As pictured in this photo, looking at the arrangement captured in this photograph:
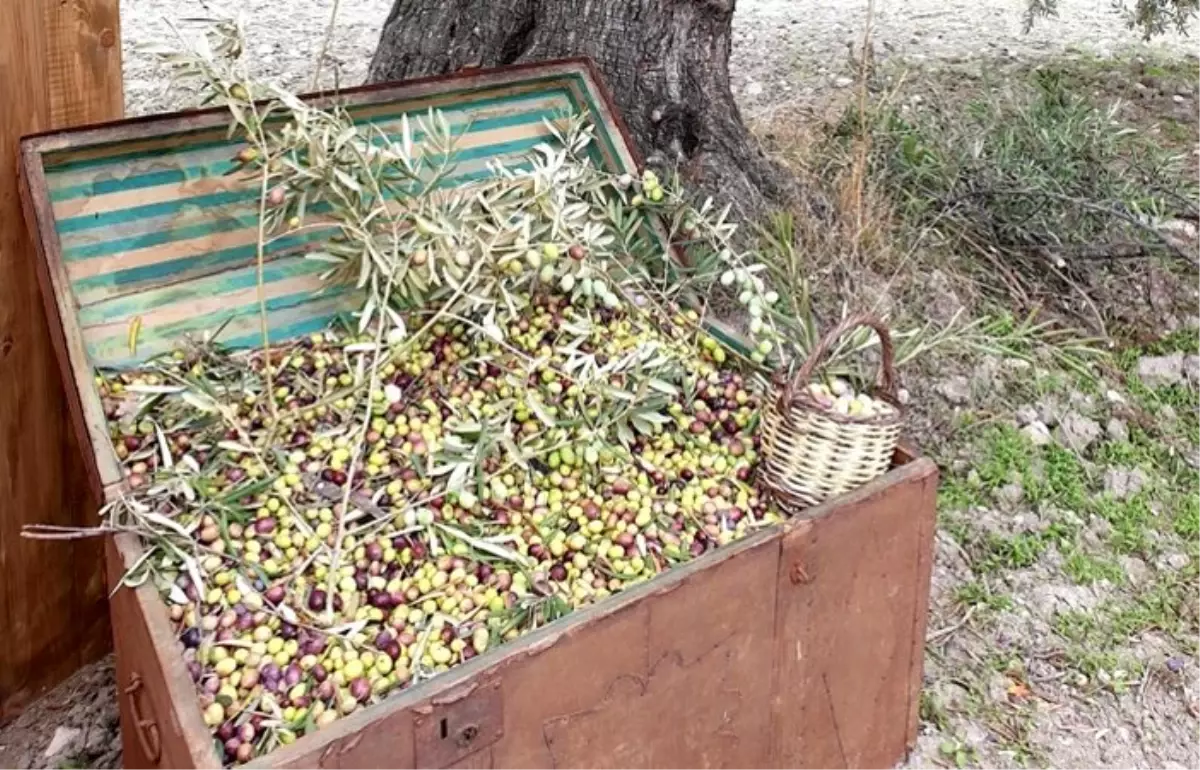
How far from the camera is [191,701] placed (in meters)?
1.41

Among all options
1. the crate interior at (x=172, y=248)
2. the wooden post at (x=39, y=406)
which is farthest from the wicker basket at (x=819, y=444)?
the wooden post at (x=39, y=406)

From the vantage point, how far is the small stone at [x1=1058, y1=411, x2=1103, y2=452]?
3289 mm

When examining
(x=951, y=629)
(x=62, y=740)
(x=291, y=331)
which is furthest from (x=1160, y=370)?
(x=62, y=740)

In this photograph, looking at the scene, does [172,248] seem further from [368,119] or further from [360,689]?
[360,689]

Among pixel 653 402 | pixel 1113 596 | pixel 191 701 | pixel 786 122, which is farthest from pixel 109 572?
pixel 786 122

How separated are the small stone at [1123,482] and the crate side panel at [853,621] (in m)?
1.33

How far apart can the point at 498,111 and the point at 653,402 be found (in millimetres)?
691

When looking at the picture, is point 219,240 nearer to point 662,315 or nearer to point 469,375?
point 469,375

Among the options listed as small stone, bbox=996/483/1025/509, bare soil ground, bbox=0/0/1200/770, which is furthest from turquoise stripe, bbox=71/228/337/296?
small stone, bbox=996/483/1025/509

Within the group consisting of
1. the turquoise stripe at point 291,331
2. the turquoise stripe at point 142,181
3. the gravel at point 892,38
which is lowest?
the gravel at point 892,38

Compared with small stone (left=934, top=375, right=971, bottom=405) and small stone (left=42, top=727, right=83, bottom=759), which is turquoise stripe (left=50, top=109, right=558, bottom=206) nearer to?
small stone (left=42, top=727, right=83, bottom=759)

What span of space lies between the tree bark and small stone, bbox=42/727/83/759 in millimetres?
1897

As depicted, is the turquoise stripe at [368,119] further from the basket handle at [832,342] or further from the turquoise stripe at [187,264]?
the basket handle at [832,342]

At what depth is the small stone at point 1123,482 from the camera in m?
3.15
